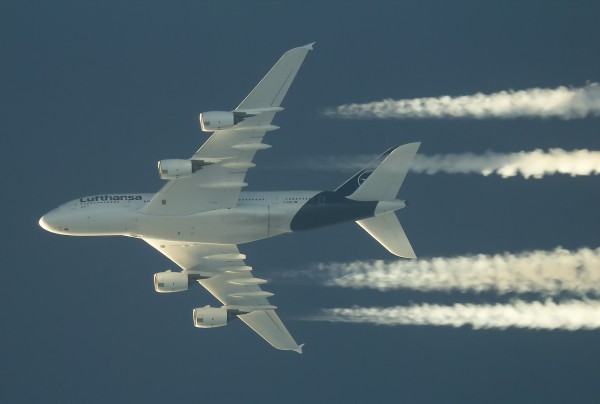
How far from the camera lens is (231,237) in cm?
9544

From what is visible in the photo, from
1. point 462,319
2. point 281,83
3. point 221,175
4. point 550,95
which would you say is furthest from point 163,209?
point 550,95

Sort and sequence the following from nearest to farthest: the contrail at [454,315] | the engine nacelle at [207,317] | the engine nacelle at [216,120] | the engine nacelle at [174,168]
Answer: the engine nacelle at [216,120], the engine nacelle at [174,168], the contrail at [454,315], the engine nacelle at [207,317]

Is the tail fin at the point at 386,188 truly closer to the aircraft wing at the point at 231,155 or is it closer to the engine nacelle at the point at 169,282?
the aircraft wing at the point at 231,155

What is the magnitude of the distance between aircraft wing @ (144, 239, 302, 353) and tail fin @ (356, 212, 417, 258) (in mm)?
7489

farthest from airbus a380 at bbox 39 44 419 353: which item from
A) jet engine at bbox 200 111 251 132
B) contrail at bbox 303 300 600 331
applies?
contrail at bbox 303 300 600 331

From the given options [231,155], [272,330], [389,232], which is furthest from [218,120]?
[272,330]

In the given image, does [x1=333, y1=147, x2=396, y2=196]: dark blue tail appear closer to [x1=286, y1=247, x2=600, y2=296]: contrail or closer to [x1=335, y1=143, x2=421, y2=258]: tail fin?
[x1=335, y1=143, x2=421, y2=258]: tail fin

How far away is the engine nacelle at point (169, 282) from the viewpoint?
95.6m

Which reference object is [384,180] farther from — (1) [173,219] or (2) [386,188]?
(1) [173,219]

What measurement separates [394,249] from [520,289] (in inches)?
317

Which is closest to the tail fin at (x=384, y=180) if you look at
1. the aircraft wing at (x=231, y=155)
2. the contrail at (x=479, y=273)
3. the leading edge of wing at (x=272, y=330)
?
Result: the contrail at (x=479, y=273)

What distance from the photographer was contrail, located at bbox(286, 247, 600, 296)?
315 feet

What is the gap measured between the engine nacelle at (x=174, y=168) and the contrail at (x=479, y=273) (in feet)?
38.3

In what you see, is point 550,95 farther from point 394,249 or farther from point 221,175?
point 221,175
